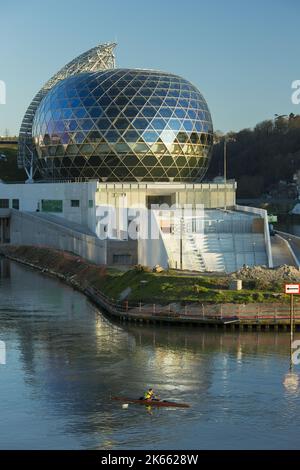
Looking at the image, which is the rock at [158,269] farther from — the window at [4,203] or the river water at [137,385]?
the window at [4,203]

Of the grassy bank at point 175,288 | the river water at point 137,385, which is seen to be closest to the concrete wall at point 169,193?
the grassy bank at point 175,288

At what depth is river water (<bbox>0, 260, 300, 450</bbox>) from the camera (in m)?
31.6

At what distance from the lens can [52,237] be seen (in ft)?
278

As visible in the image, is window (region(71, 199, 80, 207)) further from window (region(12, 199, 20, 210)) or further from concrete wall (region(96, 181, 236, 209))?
window (region(12, 199, 20, 210))

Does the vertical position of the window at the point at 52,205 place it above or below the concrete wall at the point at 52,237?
above

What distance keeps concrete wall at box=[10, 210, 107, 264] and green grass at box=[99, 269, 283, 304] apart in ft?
39.7

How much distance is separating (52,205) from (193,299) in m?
39.1

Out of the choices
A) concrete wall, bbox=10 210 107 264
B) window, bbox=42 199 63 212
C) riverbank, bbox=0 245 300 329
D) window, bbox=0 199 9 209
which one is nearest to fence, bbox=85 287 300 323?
riverbank, bbox=0 245 300 329

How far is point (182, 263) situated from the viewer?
62594 millimetres

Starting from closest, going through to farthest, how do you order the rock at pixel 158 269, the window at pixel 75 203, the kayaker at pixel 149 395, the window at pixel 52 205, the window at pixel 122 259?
the kayaker at pixel 149 395 → the rock at pixel 158 269 → the window at pixel 122 259 → the window at pixel 75 203 → the window at pixel 52 205

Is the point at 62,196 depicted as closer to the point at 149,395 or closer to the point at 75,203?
the point at 75,203

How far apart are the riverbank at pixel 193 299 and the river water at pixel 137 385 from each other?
5.00 ft

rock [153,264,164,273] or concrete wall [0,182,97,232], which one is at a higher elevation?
concrete wall [0,182,97,232]

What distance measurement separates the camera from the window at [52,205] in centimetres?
8796
